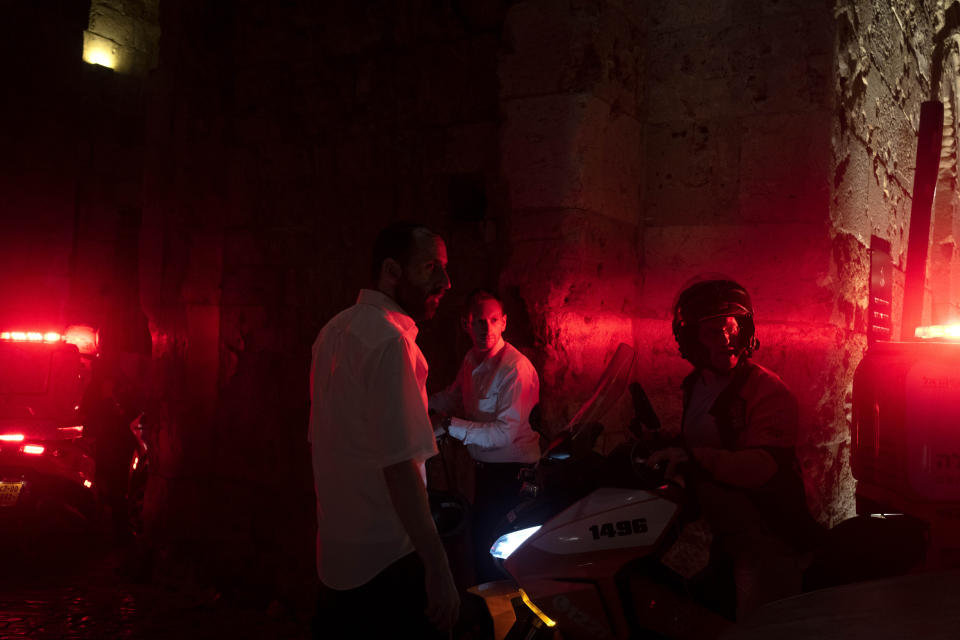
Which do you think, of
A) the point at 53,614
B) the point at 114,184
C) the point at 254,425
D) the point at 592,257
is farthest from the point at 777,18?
the point at 114,184

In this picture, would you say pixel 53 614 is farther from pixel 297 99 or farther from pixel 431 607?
pixel 431 607

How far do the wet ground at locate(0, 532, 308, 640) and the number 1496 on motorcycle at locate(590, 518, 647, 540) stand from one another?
283 cm

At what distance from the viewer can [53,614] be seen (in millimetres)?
5129

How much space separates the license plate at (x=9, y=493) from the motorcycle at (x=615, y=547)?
5412 mm

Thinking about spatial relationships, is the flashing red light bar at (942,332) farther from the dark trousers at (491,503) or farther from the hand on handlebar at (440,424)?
the hand on handlebar at (440,424)

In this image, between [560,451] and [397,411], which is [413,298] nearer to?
[397,411]

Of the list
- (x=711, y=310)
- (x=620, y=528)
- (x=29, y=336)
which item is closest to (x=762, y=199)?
(x=711, y=310)

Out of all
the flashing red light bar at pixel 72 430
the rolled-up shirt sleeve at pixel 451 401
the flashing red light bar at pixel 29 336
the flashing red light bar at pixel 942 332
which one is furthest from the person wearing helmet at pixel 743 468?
the flashing red light bar at pixel 29 336

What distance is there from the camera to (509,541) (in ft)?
8.66

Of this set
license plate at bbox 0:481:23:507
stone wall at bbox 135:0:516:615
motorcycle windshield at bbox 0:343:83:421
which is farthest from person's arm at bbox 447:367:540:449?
motorcycle windshield at bbox 0:343:83:421

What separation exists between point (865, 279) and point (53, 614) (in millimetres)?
5539

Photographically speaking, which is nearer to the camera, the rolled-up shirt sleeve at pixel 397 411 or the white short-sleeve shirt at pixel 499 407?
the rolled-up shirt sleeve at pixel 397 411

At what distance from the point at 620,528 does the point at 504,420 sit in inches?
58.5

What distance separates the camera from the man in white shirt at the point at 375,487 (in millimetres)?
2100
